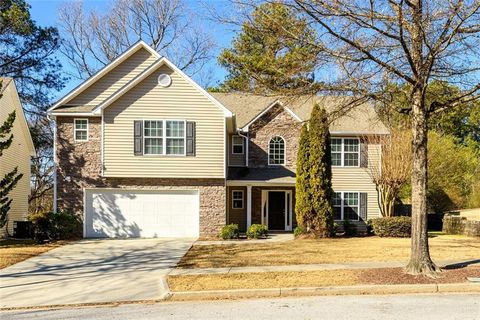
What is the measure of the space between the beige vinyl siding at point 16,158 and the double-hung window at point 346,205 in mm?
16015

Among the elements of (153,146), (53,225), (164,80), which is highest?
(164,80)

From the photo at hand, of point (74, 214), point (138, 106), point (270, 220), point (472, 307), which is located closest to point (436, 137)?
point (270, 220)

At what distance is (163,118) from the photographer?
20.1 m

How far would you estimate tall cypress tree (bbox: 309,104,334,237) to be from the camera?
2030cm

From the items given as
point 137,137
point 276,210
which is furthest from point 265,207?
point 137,137

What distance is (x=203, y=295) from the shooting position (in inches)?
Answer: 364

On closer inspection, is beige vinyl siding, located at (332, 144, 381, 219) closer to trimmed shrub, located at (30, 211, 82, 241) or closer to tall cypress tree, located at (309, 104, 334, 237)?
tall cypress tree, located at (309, 104, 334, 237)

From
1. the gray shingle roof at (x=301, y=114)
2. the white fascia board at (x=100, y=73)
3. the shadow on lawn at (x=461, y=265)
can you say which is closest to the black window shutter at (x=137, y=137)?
the white fascia board at (x=100, y=73)

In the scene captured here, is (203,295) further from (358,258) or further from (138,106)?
(138,106)

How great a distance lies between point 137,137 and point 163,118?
4.34 ft

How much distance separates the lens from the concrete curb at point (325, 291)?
9.25 m

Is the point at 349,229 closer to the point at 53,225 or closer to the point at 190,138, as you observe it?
the point at 190,138

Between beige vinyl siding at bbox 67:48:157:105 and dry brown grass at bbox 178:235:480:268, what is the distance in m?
8.48

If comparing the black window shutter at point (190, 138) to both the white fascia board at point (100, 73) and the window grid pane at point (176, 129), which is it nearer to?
the window grid pane at point (176, 129)
